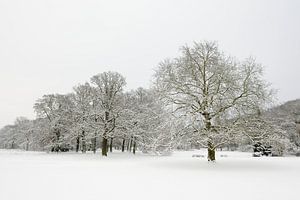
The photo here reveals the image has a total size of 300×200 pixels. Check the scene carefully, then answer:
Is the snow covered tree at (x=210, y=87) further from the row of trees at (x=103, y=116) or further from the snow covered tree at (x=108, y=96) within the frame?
the snow covered tree at (x=108, y=96)

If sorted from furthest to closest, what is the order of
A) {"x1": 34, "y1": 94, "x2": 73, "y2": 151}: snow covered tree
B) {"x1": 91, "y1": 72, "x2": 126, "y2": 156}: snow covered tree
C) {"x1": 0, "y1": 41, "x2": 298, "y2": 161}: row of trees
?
{"x1": 34, "y1": 94, "x2": 73, "y2": 151}: snow covered tree, {"x1": 91, "y1": 72, "x2": 126, "y2": 156}: snow covered tree, {"x1": 0, "y1": 41, "x2": 298, "y2": 161}: row of trees

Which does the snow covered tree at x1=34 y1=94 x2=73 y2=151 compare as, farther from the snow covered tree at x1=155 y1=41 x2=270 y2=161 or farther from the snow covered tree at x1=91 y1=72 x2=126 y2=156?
the snow covered tree at x1=155 y1=41 x2=270 y2=161

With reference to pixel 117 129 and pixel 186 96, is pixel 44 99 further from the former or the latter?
pixel 186 96

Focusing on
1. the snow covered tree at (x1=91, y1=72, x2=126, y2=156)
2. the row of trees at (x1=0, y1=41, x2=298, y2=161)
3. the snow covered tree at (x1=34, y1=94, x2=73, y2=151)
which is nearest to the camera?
the row of trees at (x1=0, y1=41, x2=298, y2=161)

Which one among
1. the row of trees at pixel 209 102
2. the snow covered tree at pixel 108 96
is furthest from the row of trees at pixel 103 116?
the row of trees at pixel 209 102

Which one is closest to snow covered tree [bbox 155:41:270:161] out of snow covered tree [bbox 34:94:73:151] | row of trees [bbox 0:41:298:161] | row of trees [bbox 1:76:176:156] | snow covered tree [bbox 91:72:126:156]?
row of trees [bbox 0:41:298:161]

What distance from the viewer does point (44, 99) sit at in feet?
166

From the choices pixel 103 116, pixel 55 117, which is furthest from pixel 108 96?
pixel 55 117

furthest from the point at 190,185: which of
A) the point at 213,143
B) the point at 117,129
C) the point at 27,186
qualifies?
the point at 117,129

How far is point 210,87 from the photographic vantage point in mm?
21062

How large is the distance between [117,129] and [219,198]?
2976cm

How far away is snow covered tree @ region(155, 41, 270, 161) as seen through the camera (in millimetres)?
20344

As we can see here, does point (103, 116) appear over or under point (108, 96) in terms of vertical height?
under

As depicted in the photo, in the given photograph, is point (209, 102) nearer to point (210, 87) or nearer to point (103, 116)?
point (210, 87)
